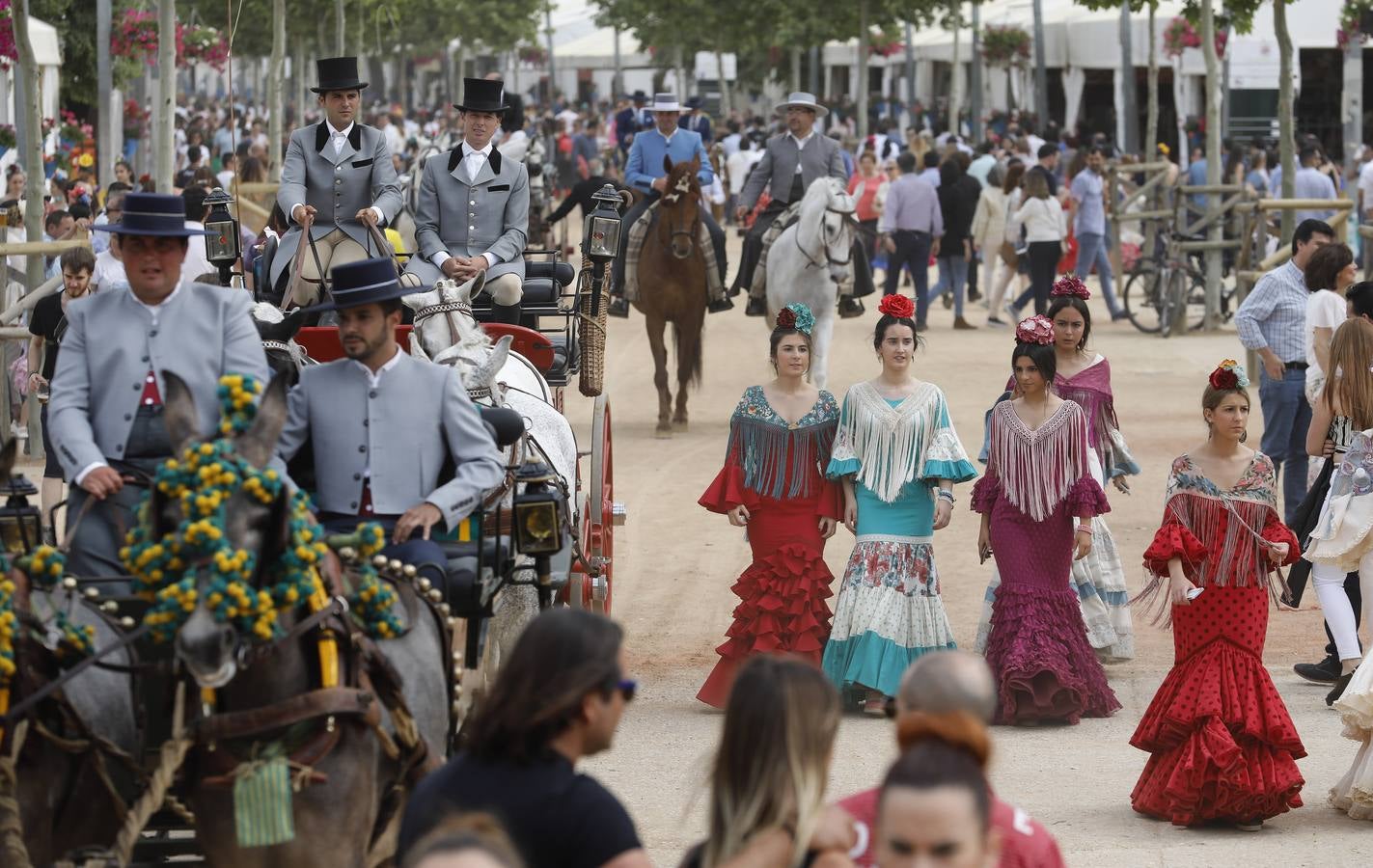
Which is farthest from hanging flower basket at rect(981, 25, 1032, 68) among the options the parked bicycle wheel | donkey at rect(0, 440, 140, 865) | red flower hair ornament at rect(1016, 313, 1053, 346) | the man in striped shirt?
donkey at rect(0, 440, 140, 865)

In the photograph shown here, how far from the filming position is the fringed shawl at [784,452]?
9695mm

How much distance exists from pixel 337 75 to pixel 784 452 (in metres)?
3.15

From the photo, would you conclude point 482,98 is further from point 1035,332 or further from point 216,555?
point 216,555

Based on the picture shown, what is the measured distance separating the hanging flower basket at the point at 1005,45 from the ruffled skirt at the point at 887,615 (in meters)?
37.4

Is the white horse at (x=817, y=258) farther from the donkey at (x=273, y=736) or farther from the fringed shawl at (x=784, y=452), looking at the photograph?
the donkey at (x=273, y=736)

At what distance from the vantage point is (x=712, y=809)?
3.96m

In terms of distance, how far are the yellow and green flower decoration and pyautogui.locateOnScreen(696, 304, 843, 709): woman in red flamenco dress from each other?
4.55 m

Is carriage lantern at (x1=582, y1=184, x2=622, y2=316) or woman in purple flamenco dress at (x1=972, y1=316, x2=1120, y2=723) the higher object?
carriage lantern at (x1=582, y1=184, x2=622, y2=316)

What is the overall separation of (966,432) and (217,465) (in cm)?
1278

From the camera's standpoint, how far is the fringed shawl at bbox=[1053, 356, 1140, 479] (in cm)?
1043

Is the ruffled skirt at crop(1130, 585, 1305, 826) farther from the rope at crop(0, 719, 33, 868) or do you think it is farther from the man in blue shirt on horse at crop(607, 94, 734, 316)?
the man in blue shirt on horse at crop(607, 94, 734, 316)

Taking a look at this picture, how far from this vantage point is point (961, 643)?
1109cm

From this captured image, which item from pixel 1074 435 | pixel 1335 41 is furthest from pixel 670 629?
pixel 1335 41

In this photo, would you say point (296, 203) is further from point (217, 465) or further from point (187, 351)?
point (217, 465)
